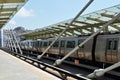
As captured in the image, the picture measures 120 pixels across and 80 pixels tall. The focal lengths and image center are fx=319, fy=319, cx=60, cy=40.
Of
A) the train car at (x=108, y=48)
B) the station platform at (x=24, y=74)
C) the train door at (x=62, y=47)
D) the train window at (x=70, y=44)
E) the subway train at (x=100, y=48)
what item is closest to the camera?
the station platform at (x=24, y=74)

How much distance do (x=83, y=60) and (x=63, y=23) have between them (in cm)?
1674

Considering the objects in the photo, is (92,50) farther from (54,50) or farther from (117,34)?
(54,50)

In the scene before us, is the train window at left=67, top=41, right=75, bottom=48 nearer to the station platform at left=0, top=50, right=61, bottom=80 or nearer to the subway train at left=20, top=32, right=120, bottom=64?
the subway train at left=20, top=32, right=120, bottom=64

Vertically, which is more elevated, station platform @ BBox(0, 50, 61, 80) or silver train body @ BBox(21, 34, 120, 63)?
silver train body @ BBox(21, 34, 120, 63)

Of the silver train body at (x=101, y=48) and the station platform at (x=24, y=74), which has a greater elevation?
the silver train body at (x=101, y=48)

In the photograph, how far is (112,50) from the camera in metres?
19.3

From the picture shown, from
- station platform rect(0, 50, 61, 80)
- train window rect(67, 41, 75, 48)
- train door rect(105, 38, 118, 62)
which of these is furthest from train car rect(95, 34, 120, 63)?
train window rect(67, 41, 75, 48)

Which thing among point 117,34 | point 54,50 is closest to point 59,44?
point 54,50

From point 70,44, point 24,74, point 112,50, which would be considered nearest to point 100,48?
point 112,50

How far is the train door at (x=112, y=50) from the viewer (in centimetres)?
1884

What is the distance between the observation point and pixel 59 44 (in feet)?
105

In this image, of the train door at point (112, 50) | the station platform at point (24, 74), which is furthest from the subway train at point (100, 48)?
the station platform at point (24, 74)

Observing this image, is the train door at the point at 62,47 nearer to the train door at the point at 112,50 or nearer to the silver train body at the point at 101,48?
the silver train body at the point at 101,48

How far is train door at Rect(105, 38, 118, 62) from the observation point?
18844mm
